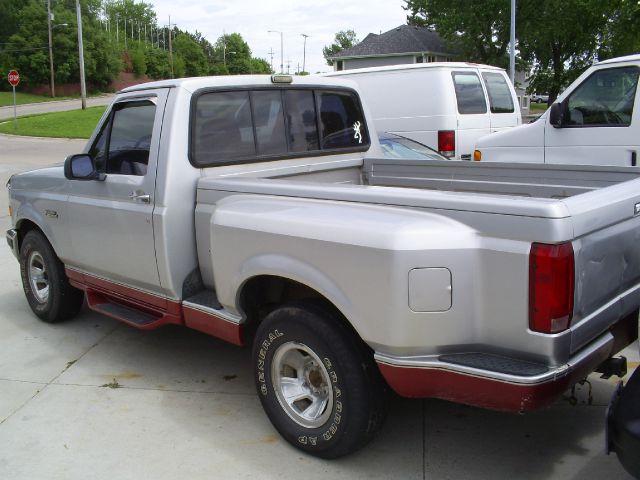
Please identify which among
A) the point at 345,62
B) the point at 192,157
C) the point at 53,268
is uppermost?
the point at 345,62

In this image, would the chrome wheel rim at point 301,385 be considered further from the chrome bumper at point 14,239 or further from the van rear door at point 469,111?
the van rear door at point 469,111

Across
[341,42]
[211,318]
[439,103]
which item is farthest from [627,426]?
[341,42]

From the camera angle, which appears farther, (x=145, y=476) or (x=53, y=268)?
(x=53, y=268)

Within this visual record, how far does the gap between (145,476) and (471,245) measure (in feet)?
6.57

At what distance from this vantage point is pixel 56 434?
3.83m

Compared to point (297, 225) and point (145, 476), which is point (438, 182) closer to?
point (297, 225)

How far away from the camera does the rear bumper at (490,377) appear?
2.64 m

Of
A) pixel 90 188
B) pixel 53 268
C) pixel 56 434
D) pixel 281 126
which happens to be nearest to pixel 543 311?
pixel 281 126

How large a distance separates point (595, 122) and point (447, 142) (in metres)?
3.31

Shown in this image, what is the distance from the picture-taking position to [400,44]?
49.6 m

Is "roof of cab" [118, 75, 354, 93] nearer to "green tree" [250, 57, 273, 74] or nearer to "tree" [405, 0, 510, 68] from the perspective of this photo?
"tree" [405, 0, 510, 68]

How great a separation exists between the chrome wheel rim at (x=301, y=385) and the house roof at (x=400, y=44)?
47.3 metres

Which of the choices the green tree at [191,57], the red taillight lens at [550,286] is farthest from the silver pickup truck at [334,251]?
the green tree at [191,57]

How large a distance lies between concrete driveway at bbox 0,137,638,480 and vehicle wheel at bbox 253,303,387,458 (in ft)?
0.62
